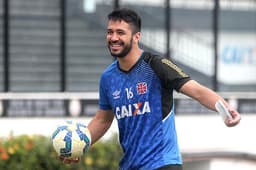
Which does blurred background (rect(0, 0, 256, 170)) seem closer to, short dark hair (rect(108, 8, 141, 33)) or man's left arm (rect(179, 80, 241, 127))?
short dark hair (rect(108, 8, 141, 33))

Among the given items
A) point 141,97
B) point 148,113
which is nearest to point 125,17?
point 141,97

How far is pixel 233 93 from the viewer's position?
504 inches

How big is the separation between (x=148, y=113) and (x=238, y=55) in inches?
320

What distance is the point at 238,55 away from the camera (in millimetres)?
12938

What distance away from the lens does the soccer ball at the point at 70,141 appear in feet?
17.2

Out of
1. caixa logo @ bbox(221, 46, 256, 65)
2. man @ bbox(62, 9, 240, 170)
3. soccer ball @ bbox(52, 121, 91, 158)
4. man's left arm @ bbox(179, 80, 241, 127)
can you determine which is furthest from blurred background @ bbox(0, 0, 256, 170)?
man's left arm @ bbox(179, 80, 241, 127)

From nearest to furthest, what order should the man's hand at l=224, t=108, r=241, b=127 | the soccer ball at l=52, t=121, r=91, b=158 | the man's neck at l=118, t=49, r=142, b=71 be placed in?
1. the man's hand at l=224, t=108, r=241, b=127
2. the man's neck at l=118, t=49, r=142, b=71
3. the soccer ball at l=52, t=121, r=91, b=158

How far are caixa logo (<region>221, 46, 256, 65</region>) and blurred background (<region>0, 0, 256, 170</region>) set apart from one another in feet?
0.06

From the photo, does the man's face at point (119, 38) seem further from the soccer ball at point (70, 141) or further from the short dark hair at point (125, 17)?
the soccer ball at point (70, 141)

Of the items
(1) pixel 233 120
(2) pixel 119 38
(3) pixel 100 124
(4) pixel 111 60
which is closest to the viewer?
(1) pixel 233 120

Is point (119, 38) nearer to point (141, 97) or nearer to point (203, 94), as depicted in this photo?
point (141, 97)

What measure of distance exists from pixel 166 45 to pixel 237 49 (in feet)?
4.71

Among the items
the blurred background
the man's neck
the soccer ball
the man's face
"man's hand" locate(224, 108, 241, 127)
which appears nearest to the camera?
"man's hand" locate(224, 108, 241, 127)

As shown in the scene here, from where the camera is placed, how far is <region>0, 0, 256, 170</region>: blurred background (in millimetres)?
11555
